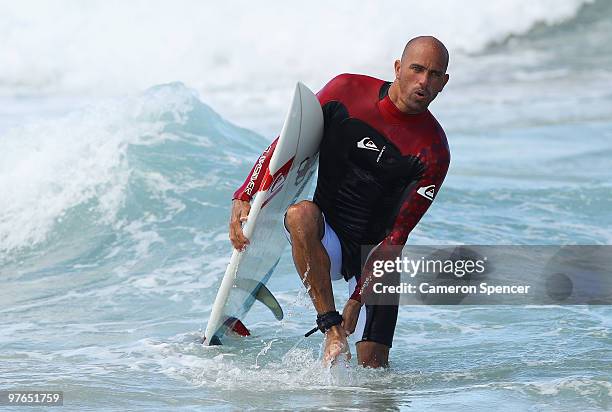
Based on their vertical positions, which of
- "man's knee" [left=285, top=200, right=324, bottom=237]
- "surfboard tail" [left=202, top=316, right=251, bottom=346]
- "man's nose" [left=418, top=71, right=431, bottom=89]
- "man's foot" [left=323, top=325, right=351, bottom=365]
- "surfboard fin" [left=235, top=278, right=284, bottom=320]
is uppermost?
"man's nose" [left=418, top=71, right=431, bottom=89]

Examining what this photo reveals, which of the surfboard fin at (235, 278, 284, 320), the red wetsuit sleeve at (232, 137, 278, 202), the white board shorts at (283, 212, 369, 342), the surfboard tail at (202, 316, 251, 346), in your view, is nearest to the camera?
the red wetsuit sleeve at (232, 137, 278, 202)

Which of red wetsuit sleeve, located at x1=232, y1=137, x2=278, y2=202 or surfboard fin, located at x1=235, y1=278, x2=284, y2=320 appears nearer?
red wetsuit sleeve, located at x1=232, y1=137, x2=278, y2=202

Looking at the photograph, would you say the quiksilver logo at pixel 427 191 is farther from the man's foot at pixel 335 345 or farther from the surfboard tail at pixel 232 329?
the surfboard tail at pixel 232 329

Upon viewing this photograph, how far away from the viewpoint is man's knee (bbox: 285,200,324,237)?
4.42 metres

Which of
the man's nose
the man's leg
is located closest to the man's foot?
the man's leg

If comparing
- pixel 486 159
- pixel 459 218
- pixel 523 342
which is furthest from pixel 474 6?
pixel 523 342

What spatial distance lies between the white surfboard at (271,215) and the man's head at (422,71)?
0.40 meters

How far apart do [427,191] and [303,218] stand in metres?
0.56

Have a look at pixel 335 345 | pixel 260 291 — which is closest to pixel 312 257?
pixel 335 345

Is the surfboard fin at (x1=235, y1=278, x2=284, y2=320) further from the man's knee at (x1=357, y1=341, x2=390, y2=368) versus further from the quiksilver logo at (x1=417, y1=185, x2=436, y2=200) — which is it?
the quiksilver logo at (x1=417, y1=185, x2=436, y2=200)

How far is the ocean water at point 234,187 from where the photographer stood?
4.59 metres

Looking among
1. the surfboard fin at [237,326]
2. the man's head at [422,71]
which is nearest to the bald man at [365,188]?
the man's head at [422,71]

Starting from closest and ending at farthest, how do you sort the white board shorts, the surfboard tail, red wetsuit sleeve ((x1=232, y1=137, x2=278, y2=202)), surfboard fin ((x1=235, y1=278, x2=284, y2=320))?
1. red wetsuit sleeve ((x1=232, y1=137, x2=278, y2=202))
2. the white board shorts
3. surfboard fin ((x1=235, y1=278, x2=284, y2=320))
4. the surfboard tail

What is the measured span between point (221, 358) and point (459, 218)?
190 inches
